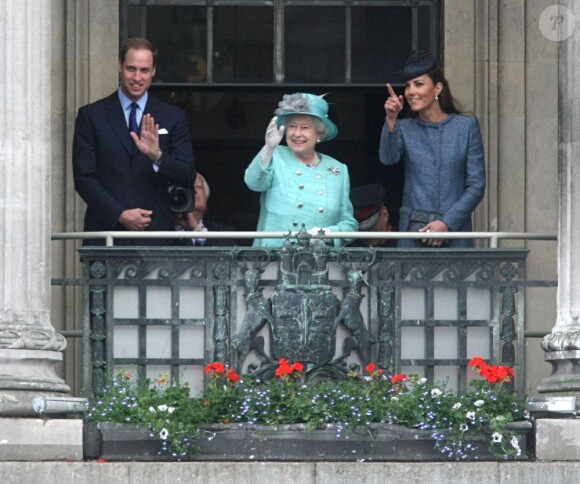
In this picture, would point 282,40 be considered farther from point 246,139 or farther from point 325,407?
point 325,407

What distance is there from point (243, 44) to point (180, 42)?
1.56ft

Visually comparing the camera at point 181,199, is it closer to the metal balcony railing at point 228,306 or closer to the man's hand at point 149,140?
the man's hand at point 149,140

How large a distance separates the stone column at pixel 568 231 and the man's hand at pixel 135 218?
2.72 meters

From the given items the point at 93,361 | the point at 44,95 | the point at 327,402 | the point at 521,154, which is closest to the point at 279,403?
the point at 327,402

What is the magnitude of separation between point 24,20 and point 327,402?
3023 millimetres

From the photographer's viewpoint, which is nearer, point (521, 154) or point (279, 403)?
point (279, 403)

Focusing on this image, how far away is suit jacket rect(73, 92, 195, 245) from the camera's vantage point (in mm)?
16359

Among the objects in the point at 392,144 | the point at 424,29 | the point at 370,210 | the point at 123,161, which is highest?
the point at 424,29

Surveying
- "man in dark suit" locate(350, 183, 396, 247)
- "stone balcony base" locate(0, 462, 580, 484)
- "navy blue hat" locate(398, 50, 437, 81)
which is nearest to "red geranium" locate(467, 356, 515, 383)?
"stone balcony base" locate(0, 462, 580, 484)

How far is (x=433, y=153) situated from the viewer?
54.0ft

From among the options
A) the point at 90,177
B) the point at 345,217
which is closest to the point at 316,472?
the point at 345,217

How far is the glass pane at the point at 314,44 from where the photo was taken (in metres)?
18.6

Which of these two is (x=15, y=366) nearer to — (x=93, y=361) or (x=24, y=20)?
(x=93, y=361)

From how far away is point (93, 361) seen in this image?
15891 millimetres
